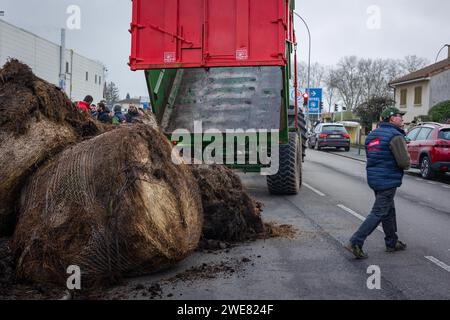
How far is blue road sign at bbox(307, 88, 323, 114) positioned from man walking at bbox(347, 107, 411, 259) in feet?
103

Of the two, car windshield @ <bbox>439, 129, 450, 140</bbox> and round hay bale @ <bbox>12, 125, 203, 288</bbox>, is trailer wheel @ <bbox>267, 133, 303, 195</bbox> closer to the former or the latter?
round hay bale @ <bbox>12, 125, 203, 288</bbox>

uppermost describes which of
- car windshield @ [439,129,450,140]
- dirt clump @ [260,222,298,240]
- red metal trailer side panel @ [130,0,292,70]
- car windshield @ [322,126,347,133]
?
red metal trailer side panel @ [130,0,292,70]

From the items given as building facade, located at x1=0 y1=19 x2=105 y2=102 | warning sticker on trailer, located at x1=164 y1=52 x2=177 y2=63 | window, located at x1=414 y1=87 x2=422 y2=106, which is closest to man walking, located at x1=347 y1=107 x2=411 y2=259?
warning sticker on trailer, located at x1=164 y1=52 x2=177 y2=63

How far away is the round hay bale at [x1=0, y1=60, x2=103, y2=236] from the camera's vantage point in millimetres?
5059

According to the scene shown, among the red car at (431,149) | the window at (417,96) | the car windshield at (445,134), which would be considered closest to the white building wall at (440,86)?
the window at (417,96)

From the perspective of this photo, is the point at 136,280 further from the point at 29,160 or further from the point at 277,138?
the point at 277,138

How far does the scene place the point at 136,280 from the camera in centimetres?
482

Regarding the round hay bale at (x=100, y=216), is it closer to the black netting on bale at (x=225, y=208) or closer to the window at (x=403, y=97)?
the black netting on bale at (x=225, y=208)

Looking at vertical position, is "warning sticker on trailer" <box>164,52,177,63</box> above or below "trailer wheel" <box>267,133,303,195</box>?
above

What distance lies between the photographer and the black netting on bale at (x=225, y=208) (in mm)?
6305

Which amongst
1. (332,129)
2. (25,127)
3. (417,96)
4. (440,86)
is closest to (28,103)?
(25,127)

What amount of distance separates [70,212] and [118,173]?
1.76 ft
